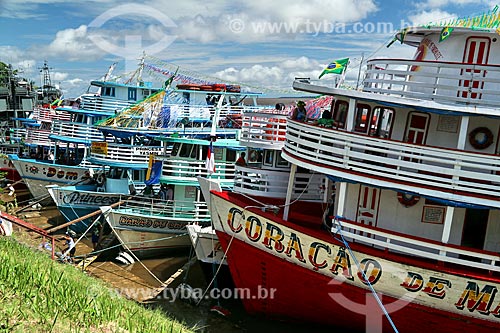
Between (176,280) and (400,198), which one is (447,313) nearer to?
(400,198)

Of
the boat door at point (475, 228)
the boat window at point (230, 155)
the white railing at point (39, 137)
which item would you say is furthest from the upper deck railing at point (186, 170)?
the white railing at point (39, 137)

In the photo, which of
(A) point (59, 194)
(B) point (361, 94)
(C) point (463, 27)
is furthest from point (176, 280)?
(C) point (463, 27)

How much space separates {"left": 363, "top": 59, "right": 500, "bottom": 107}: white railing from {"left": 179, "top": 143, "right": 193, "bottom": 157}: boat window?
8.34 m

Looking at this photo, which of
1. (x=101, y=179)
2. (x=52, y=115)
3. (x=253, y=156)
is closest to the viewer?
(x=253, y=156)

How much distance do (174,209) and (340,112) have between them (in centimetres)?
812

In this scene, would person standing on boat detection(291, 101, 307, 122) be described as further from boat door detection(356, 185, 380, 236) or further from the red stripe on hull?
the red stripe on hull

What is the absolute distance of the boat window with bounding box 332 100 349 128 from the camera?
1239cm

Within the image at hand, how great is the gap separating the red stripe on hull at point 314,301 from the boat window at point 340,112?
13.0ft

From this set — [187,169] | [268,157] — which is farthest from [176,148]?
[268,157]

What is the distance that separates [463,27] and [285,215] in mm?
6113

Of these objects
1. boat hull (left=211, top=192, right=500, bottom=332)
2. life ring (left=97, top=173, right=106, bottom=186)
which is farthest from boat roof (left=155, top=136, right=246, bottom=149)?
life ring (left=97, top=173, right=106, bottom=186)

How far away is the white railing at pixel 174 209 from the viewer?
17656 mm

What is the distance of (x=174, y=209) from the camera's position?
17906 millimetres

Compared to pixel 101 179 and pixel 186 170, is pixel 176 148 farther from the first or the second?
pixel 101 179
